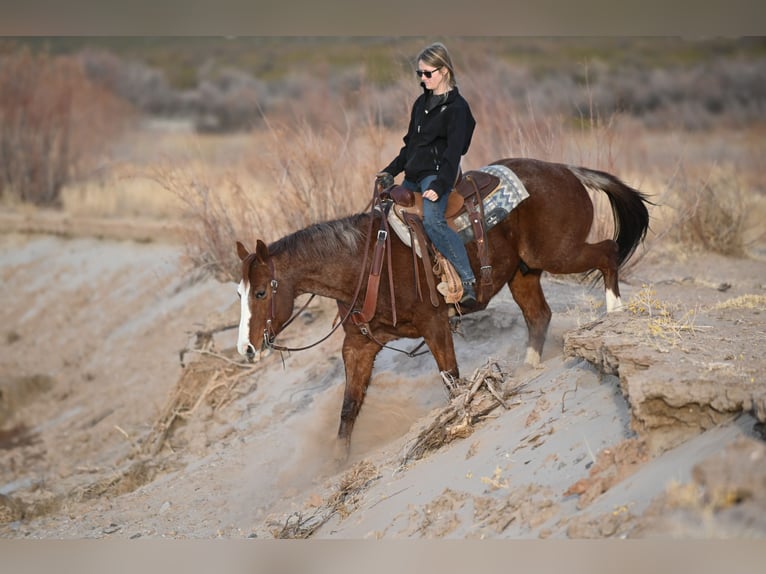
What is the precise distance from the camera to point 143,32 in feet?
27.1

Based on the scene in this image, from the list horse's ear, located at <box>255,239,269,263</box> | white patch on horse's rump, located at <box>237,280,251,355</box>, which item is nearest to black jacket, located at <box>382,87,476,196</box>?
horse's ear, located at <box>255,239,269,263</box>

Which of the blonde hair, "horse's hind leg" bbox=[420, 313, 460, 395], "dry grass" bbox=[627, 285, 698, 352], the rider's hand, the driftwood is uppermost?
the blonde hair

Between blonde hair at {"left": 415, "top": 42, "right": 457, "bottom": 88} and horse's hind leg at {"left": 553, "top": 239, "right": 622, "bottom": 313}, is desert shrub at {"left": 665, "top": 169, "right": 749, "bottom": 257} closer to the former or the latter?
horse's hind leg at {"left": 553, "top": 239, "right": 622, "bottom": 313}

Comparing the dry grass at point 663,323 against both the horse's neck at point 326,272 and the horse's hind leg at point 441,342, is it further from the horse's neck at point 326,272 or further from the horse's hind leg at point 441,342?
the horse's neck at point 326,272

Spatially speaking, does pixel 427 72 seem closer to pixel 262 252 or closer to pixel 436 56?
pixel 436 56

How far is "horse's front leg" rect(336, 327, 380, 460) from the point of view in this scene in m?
6.95

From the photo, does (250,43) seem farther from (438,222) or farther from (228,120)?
(438,222)

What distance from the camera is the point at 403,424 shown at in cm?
785

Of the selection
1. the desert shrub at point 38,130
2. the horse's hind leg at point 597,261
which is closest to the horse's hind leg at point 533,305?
the horse's hind leg at point 597,261

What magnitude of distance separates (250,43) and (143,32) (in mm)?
37333

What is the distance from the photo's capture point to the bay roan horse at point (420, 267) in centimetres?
657

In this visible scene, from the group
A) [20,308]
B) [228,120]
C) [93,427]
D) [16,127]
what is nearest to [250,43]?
[228,120]

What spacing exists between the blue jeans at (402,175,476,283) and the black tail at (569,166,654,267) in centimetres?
148

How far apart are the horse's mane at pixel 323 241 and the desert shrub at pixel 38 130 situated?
14.6 metres
